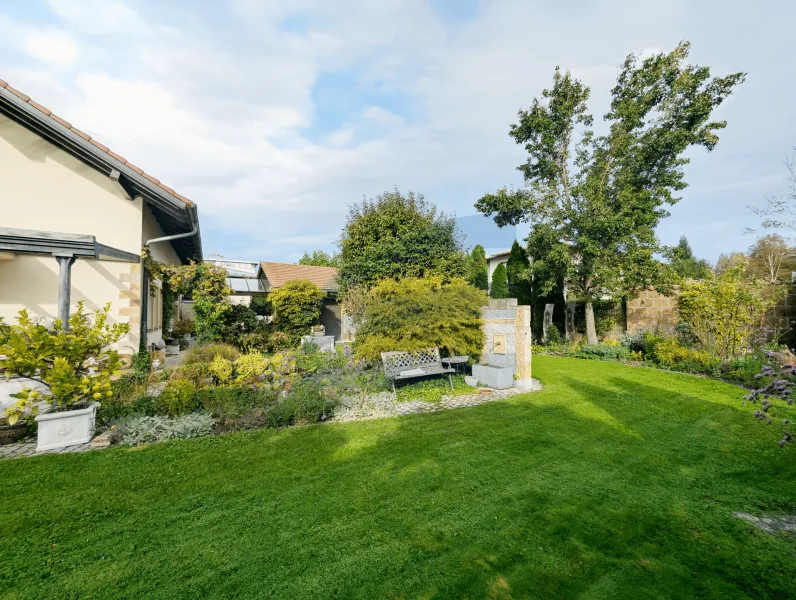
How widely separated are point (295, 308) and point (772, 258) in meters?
32.7

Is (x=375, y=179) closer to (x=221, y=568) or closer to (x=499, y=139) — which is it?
(x=499, y=139)

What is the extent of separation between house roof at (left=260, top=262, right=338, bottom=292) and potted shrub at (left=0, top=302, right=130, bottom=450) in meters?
15.7

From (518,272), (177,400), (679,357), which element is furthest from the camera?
(518,272)

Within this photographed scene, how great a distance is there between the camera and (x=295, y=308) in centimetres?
1441

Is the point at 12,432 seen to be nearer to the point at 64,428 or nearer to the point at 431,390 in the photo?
the point at 64,428

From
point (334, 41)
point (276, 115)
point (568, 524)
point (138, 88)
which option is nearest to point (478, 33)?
point (334, 41)

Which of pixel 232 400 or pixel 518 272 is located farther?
pixel 518 272

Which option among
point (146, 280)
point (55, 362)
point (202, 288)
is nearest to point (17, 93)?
point (146, 280)

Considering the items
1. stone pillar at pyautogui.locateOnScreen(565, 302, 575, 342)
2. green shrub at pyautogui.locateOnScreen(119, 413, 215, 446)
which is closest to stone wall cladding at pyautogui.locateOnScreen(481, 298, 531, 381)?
green shrub at pyautogui.locateOnScreen(119, 413, 215, 446)

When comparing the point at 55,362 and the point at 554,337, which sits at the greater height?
the point at 55,362

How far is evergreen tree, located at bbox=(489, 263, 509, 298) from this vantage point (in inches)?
717

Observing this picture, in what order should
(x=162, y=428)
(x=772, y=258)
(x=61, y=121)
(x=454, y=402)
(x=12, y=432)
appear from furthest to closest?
(x=772, y=258) < (x=454, y=402) < (x=61, y=121) < (x=162, y=428) < (x=12, y=432)

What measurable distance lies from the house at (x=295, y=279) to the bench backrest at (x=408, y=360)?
977 cm

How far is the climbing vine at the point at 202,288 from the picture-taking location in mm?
8875
